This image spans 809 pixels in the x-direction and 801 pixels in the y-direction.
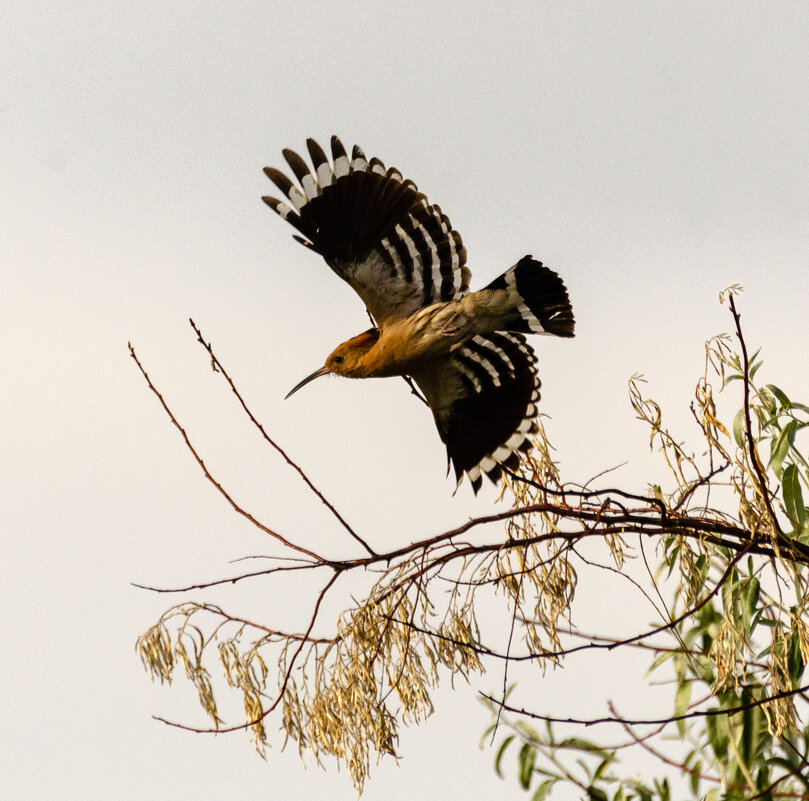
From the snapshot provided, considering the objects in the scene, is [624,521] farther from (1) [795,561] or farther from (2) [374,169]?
(2) [374,169]

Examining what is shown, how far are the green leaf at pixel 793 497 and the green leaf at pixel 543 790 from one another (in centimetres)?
95

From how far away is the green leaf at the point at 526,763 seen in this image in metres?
2.73

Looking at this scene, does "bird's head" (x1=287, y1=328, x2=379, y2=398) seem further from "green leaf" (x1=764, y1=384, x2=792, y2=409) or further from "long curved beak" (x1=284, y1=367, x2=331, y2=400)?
"green leaf" (x1=764, y1=384, x2=792, y2=409)

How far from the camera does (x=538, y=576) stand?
2.28 m

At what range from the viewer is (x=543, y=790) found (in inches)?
107

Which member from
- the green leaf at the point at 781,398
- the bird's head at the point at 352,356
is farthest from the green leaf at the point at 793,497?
the bird's head at the point at 352,356

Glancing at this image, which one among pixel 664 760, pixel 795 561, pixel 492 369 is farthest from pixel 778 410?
pixel 492 369

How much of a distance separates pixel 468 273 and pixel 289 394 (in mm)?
626

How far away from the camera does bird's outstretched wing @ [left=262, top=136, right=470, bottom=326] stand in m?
3.06

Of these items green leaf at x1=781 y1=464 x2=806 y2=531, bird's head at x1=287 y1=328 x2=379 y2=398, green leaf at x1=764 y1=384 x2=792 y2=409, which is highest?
bird's head at x1=287 y1=328 x2=379 y2=398

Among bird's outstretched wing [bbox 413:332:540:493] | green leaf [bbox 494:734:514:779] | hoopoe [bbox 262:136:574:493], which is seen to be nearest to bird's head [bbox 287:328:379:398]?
hoopoe [bbox 262:136:574:493]

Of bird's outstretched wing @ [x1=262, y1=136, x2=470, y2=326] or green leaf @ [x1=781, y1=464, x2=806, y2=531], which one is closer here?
green leaf @ [x1=781, y1=464, x2=806, y2=531]

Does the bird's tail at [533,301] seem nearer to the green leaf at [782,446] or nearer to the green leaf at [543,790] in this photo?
the green leaf at [782,446]

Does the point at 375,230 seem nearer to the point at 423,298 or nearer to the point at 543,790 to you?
the point at 423,298
